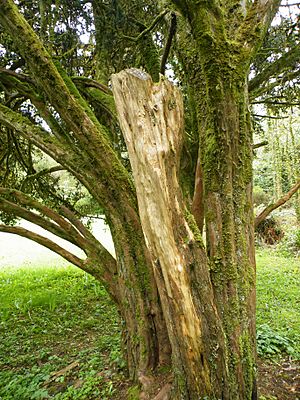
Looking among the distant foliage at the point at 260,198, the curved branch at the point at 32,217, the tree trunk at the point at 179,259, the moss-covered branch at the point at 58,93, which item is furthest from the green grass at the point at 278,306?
the distant foliage at the point at 260,198

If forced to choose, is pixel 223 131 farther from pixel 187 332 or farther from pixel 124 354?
pixel 124 354

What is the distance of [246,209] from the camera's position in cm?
245

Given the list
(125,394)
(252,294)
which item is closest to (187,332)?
(252,294)

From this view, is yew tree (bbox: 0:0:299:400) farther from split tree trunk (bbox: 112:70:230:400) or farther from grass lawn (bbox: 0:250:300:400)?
→ grass lawn (bbox: 0:250:300:400)

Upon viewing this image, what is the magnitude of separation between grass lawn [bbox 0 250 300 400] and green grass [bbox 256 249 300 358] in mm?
11

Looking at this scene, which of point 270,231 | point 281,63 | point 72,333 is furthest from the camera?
point 270,231

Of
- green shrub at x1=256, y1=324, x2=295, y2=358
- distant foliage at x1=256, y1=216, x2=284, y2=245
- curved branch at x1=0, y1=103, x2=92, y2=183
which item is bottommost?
green shrub at x1=256, y1=324, x2=295, y2=358

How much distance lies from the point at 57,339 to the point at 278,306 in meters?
3.47

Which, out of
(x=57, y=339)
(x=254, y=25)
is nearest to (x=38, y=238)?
(x=57, y=339)

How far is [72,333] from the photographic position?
474 cm

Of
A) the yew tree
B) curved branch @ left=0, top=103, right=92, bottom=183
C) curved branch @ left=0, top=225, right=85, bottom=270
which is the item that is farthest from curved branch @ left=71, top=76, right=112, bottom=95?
curved branch @ left=0, top=225, right=85, bottom=270

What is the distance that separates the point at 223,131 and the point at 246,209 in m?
0.59

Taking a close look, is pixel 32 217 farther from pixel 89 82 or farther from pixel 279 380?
pixel 279 380

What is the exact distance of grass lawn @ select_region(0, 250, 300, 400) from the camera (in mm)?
3189
